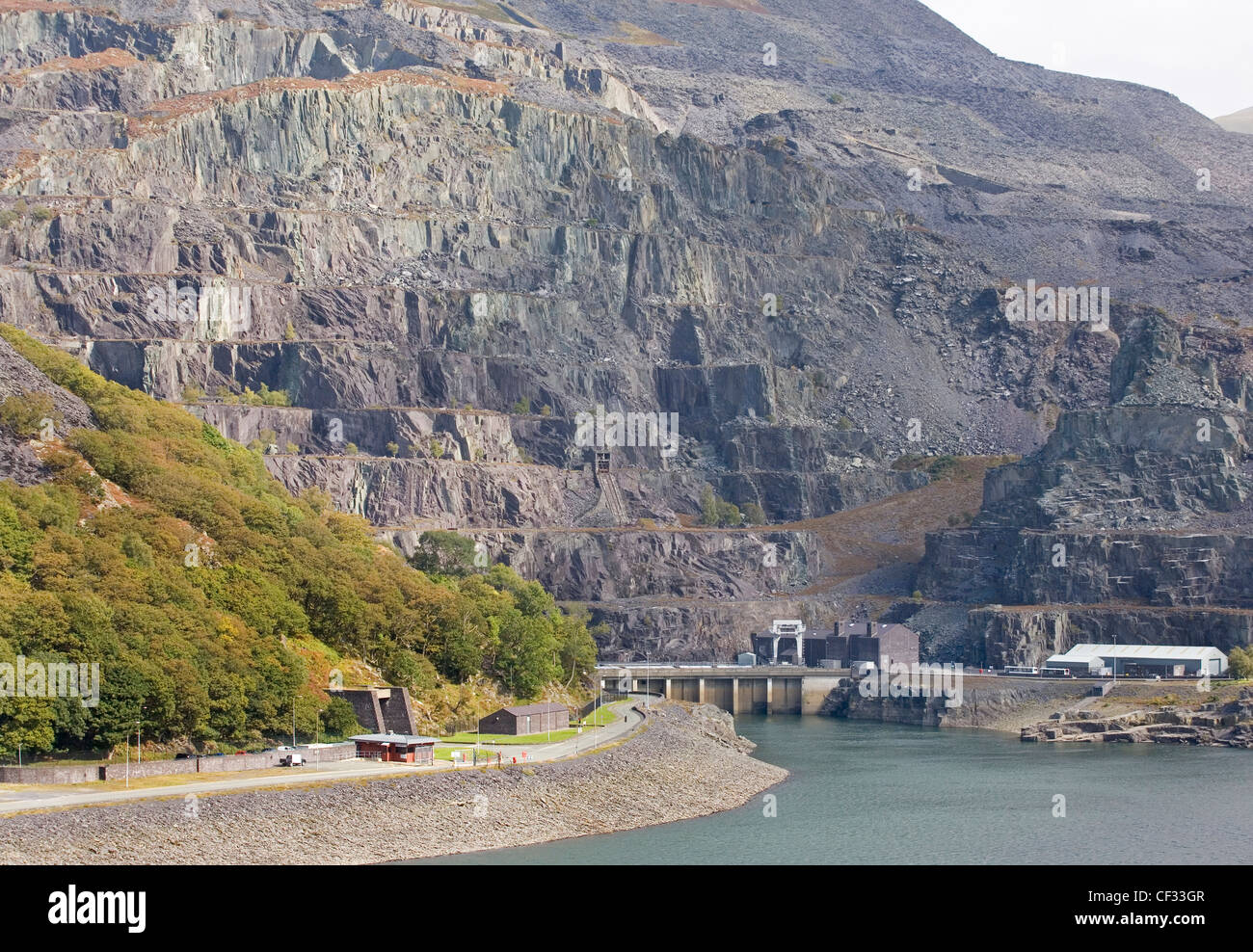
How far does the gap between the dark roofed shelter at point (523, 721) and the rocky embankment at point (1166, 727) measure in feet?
141

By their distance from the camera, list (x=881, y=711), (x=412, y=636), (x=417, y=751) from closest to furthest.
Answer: (x=417, y=751)
(x=412, y=636)
(x=881, y=711)

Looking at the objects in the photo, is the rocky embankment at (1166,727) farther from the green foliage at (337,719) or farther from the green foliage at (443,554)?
the green foliage at (337,719)

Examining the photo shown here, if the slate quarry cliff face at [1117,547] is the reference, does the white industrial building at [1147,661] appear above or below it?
below

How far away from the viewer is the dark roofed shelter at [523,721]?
385 feet

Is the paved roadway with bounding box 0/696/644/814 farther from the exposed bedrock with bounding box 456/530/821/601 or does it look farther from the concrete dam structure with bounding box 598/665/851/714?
the exposed bedrock with bounding box 456/530/821/601

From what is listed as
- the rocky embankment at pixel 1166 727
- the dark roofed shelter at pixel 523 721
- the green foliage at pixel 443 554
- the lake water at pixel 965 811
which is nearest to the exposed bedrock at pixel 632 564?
the green foliage at pixel 443 554

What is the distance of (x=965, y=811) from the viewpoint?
111m

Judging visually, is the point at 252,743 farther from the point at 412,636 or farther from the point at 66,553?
the point at 412,636

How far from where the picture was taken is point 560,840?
95500mm

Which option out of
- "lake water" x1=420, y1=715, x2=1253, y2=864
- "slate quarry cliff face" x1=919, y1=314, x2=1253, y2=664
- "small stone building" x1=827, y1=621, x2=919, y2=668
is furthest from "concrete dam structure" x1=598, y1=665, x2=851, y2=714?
"lake water" x1=420, y1=715, x2=1253, y2=864

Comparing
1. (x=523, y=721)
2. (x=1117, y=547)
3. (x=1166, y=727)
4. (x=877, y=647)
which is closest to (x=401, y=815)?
(x=523, y=721)

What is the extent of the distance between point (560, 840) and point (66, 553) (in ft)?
86.9

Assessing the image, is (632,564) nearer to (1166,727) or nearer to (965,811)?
(1166,727)
